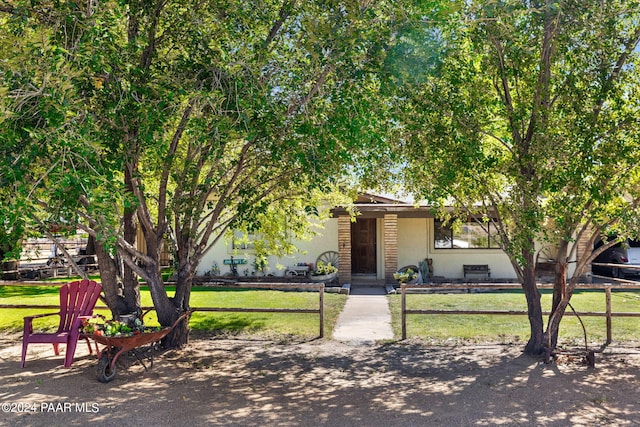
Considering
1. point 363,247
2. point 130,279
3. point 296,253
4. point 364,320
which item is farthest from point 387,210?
point 130,279

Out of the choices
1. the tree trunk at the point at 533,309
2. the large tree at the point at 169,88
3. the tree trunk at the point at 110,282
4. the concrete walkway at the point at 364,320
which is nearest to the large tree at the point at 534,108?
the tree trunk at the point at 533,309

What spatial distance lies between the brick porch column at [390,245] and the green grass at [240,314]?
297 centimetres

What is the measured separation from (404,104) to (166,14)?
323cm

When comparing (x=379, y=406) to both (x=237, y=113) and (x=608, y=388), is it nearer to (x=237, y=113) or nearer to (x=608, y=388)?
(x=608, y=388)

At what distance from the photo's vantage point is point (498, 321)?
10.8 meters

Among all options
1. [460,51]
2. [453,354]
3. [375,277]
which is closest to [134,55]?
[460,51]

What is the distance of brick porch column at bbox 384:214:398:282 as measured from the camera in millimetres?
16922

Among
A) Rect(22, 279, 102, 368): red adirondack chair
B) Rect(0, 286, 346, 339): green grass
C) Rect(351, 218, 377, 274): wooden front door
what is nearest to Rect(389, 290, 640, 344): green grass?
Rect(0, 286, 346, 339): green grass

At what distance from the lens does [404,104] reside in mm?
6863

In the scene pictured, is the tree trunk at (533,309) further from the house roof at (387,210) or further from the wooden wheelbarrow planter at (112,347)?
the house roof at (387,210)

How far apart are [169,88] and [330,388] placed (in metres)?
4.00

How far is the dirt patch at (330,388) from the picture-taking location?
17.7 ft

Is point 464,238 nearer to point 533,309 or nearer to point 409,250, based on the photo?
point 409,250

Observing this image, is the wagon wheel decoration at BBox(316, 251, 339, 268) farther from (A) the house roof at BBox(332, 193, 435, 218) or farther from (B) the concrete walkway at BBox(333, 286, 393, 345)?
(B) the concrete walkway at BBox(333, 286, 393, 345)
